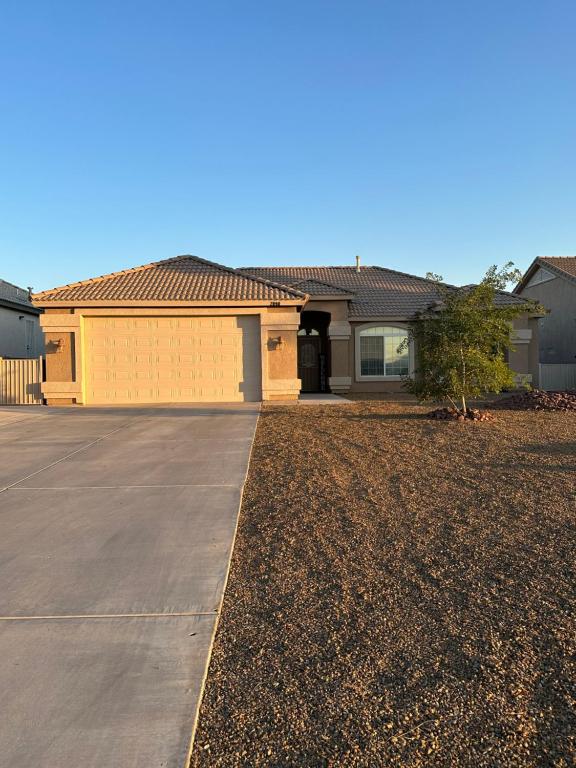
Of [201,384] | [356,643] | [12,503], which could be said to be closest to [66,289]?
[201,384]

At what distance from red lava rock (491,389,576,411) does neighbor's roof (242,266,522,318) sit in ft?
18.2

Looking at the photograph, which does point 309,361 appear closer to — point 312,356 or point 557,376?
point 312,356

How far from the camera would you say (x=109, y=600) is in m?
3.72

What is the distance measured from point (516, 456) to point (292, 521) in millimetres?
4558

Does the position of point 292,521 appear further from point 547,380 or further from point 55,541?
point 547,380

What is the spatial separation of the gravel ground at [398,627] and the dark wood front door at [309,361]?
15.3 meters

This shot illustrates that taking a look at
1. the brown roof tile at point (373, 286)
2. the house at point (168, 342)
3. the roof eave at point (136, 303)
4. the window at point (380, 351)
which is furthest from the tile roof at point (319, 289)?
the roof eave at point (136, 303)

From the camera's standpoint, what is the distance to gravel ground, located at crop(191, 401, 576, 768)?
2391 mm

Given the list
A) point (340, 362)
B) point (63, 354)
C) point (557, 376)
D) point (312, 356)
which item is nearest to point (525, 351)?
point (557, 376)

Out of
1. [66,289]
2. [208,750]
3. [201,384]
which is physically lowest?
[208,750]

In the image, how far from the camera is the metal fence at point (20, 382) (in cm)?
1705

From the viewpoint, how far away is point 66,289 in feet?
54.9

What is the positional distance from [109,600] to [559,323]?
2633 cm

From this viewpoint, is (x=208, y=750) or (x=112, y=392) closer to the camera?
(x=208, y=750)
